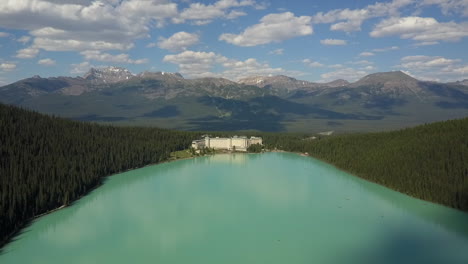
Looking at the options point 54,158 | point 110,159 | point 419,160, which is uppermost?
point 54,158

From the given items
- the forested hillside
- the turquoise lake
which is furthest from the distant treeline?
the forested hillside

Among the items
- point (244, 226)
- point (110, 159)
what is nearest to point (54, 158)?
point (110, 159)

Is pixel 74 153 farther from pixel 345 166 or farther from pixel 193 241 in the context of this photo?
pixel 345 166

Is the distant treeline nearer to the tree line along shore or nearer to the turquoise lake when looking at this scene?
the tree line along shore

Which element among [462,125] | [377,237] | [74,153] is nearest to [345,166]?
[462,125]

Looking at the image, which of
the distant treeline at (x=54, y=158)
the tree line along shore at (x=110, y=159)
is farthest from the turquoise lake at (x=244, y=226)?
the tree line along shore at (x=110, y=159)

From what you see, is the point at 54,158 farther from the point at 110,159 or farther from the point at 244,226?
the point at 244,226

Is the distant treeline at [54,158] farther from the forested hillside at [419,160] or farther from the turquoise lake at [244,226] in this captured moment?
the forested hillside at [419,160]
